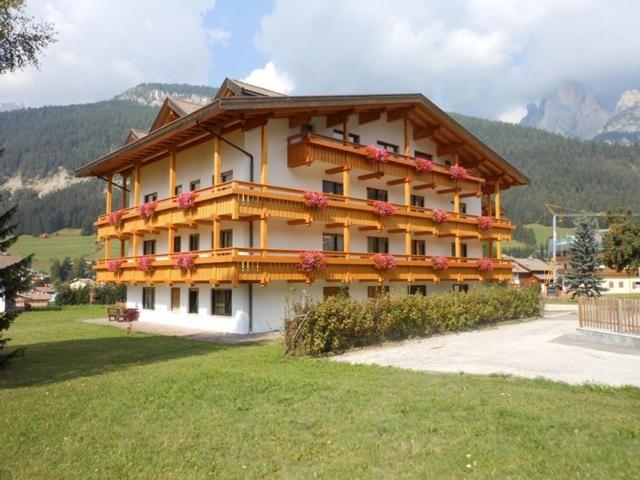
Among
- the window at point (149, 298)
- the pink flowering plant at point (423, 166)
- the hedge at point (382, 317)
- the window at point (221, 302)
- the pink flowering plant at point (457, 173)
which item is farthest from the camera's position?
the pink flowering plant at point (457, 173)

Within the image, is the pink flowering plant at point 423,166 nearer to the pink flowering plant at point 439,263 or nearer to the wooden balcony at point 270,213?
the wooden balcony at point 270,213

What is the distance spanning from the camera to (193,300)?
89.9ft

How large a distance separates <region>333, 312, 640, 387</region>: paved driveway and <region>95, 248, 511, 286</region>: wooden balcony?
6602 millimetres

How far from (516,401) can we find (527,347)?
8.54m

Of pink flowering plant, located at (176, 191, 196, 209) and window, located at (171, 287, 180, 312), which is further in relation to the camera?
window, located at (171, 287, 180, 312)

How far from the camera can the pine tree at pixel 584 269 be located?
4838 centimetres

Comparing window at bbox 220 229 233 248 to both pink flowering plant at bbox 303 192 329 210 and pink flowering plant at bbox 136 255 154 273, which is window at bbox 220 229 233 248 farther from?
pink flowering plant at bbox 136 255 154 273

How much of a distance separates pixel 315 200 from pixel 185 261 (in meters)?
6.40

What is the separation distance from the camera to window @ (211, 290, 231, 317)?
24.7 metres

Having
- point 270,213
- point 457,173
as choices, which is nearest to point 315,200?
point 270,213

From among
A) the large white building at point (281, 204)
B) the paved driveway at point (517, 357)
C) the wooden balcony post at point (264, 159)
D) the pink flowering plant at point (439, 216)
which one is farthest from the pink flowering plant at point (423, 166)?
the paved driveway at point (517, 357)

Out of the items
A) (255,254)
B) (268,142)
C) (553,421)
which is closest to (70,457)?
(553,421)

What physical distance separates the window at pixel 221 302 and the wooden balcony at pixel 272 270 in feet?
5.74

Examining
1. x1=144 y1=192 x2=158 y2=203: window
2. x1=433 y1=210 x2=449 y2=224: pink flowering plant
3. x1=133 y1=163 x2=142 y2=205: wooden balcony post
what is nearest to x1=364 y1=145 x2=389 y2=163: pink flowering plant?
x1=433 y1=210 x2=449 y2=224: pink flowering plant
